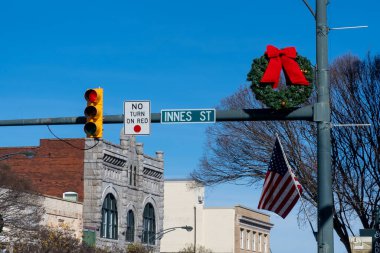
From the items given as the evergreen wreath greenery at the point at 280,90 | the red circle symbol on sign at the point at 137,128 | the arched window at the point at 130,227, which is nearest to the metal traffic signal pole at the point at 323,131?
the evergreen wreath greenery at the point at 280,90

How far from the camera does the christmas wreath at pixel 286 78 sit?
16.6 meters

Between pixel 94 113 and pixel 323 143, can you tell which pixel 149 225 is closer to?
pixel 94 113

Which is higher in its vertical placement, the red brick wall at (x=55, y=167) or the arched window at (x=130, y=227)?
the red brick wall at (x=55, y=167)

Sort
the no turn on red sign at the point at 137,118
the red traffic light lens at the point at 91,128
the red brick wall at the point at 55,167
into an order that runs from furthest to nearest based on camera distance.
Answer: the red brick wall at the point at 55,167 < the no turn on red sign at the point at 137,118 < the red traffic light lens at the point at 91,128

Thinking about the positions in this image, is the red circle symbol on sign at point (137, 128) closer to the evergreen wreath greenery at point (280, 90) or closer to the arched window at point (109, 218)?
the evergreen wreath greenery at point (280, 90)

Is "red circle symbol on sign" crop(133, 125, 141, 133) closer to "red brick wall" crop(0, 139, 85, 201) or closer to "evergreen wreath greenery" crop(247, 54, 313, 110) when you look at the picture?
"evergreen wreath greenery" crop(247, 54, 313, 110)

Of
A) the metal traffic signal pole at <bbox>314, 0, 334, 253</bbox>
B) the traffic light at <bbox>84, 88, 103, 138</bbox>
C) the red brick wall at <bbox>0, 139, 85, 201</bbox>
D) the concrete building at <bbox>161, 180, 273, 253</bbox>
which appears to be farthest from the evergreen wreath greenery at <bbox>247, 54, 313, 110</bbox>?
the concrete building at <bbox>161, 180, 273, 253</bbox>

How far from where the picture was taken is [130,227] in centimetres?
6938

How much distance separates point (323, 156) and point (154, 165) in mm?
59365

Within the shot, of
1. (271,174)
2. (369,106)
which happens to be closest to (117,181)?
(369,106)

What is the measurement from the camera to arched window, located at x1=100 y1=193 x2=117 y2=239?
64188mm

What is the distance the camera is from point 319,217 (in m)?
15.3

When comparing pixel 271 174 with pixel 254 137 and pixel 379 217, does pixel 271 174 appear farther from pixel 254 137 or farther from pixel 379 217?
pixel 254 137

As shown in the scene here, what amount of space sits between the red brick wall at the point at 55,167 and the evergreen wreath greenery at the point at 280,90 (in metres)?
47.0
